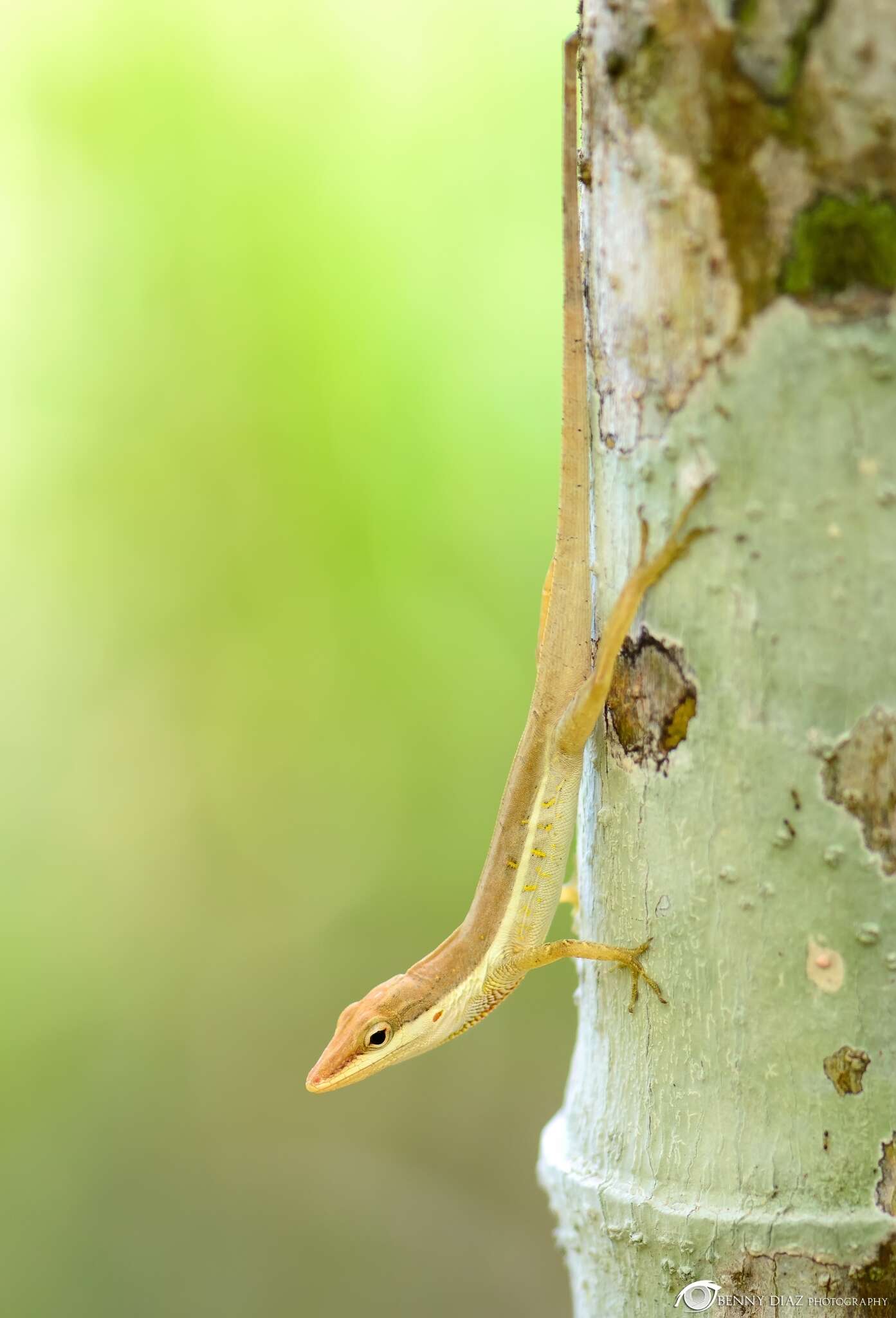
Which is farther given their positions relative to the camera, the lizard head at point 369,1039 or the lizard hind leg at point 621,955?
the lizard head at point 369,1039

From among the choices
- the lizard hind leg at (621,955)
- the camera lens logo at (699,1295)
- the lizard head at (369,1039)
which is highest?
the lizard hind leg at (621,955)

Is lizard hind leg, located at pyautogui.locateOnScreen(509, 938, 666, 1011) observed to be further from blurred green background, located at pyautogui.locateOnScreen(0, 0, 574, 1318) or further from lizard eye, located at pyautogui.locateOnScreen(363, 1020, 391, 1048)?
blurred green background, located at pyautogui.locateOnScreen(0, 0, 574, 1318)

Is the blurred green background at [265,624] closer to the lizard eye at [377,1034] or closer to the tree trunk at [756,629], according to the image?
the lizard eye at [377,1034]

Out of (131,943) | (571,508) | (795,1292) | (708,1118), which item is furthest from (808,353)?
(131,943)

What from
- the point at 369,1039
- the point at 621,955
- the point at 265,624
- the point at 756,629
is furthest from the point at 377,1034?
the point at 265,624

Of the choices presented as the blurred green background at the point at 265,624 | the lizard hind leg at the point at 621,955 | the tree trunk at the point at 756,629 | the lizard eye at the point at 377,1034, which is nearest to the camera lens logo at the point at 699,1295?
the tree trunk at the point at 756,629

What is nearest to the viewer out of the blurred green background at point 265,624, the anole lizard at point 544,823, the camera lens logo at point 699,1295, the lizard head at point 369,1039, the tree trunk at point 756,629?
the tree trunk at point 756,629

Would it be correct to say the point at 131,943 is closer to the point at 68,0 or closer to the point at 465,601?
the point at 465,601
